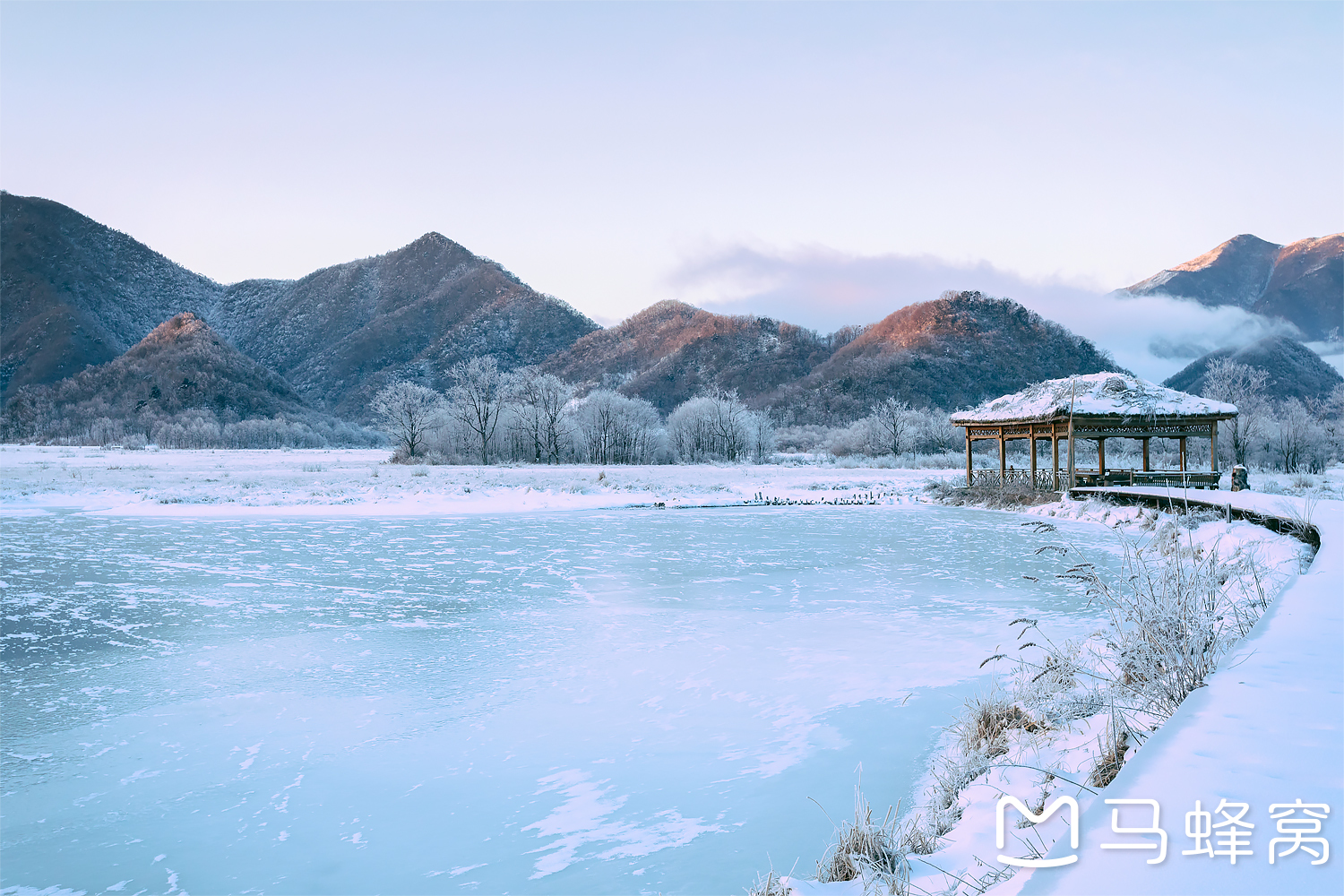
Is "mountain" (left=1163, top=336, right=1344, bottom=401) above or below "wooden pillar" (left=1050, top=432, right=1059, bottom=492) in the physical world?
above

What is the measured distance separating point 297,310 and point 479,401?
10184cm

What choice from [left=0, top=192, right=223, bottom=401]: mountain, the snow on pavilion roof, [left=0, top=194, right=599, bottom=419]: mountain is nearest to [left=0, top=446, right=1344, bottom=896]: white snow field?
the snow on pavilion roof

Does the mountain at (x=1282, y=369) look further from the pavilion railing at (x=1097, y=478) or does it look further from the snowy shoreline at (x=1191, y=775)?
the snowy shoreline at (x=1191, y=775)

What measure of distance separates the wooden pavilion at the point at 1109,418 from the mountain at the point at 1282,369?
59315mm

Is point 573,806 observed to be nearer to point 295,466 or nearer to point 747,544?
point 747,544

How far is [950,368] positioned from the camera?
77000mm

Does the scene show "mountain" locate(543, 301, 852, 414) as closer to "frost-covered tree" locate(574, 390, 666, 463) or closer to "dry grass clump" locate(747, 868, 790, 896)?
"frost-covered tree" locate(574, 390, 666, 463)

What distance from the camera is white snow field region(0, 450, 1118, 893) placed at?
127 inches

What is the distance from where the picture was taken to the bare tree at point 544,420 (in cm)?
4694

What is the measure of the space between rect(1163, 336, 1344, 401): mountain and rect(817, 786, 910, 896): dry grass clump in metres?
77.6

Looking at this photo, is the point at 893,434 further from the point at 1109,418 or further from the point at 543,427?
the point at 1109,418

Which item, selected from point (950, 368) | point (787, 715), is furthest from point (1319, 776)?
point (950, 368)

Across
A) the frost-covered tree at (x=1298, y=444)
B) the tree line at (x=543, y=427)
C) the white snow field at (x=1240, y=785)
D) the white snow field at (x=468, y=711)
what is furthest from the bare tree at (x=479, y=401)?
the white snow field at (x=1240, y=785)

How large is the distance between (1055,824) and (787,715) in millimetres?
2211
